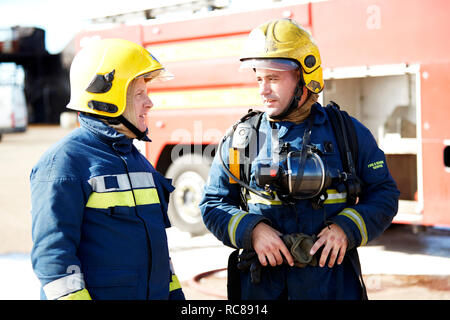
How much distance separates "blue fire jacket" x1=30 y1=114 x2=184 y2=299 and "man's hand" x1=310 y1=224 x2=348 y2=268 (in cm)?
62

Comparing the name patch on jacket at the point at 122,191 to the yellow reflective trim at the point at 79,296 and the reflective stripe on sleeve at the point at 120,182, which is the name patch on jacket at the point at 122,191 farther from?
the yellow reflective trim at the point at 79,296

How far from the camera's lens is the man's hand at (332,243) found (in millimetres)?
2279

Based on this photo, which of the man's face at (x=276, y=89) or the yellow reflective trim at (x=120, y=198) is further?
the man's face at (x=276, y=89)

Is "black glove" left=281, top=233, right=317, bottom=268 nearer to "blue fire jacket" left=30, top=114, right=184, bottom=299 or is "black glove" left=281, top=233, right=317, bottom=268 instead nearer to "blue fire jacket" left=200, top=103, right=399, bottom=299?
"blue fire jacket" left=200, top=103, right=399, bottom=299

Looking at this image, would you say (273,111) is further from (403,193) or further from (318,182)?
(403,193)

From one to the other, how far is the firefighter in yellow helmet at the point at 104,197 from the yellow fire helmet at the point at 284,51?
1.46 ft

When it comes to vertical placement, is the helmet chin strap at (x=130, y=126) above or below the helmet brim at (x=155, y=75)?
below

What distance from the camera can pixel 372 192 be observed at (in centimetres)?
246

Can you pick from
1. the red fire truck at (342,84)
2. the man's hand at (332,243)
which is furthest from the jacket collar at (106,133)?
the red fire truck at (342,84)

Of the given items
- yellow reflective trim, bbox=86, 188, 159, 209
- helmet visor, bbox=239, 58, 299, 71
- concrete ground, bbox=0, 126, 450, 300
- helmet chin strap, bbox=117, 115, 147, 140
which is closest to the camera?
yellow reflective trim, bbox=86, 188, 159, 209

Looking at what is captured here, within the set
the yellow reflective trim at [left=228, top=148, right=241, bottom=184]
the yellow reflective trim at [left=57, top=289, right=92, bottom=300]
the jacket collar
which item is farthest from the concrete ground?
the yellow reflective trim at [left=57, top=289, right=92, bottom=300]

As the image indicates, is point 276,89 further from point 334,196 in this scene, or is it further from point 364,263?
point 364,263

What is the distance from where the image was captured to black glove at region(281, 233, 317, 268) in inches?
89.4

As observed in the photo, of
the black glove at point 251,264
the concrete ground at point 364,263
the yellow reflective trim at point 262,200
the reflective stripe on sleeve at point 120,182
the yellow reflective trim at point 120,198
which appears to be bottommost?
the concrete ground at point 364,263
